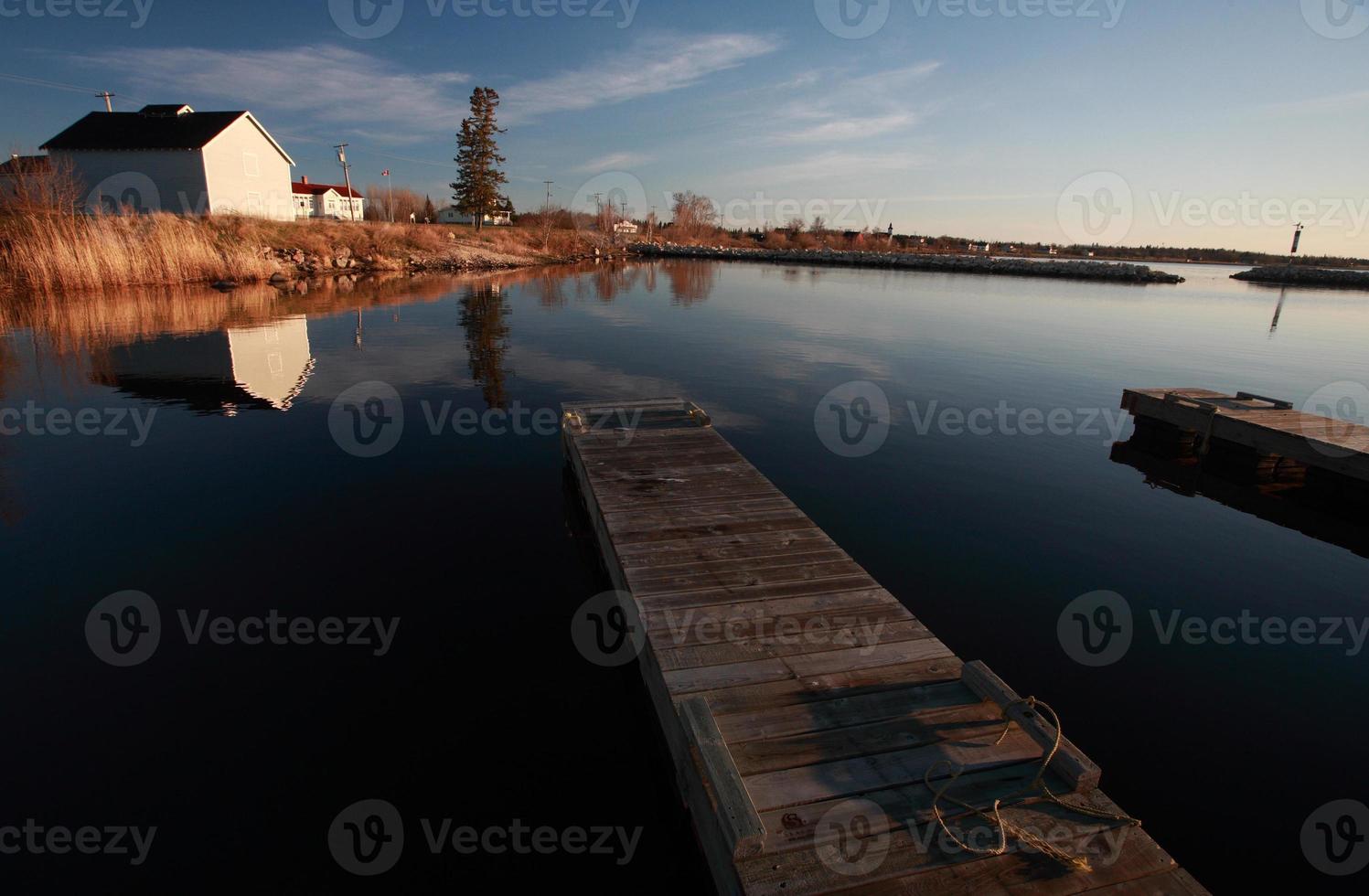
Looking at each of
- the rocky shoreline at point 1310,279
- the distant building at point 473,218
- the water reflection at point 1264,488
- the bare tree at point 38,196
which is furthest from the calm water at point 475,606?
the rocky shoreline at point 1310,279

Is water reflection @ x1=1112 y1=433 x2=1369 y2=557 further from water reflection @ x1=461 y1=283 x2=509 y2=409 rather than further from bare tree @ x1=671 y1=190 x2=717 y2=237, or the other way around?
bare tree @ x1=671 y1=190 x2=717 y2=237

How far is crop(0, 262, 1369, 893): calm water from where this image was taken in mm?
4570

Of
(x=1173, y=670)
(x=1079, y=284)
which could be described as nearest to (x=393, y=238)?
(x=1173, y=670)

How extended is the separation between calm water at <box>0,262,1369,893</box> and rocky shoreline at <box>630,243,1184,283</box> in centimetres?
6290

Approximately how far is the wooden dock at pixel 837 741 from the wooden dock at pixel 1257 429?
10.3 m

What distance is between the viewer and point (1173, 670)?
646 centimetres

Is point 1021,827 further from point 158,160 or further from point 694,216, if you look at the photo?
point 694,216

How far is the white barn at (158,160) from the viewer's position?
44.1 meters

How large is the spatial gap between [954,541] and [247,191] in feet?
196

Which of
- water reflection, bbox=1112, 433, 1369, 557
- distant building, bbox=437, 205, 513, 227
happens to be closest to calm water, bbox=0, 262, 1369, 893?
water reflection, bbox=1112, 433, 1369, 557

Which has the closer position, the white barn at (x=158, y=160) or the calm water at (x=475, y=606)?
the calm water at (x=475, y=606)

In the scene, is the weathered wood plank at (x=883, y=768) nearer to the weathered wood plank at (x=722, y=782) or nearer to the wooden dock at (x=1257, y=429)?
the weathered wood plank at (x=722, y=782)

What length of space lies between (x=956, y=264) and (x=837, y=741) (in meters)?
81.5

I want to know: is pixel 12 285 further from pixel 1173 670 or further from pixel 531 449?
pixel 1173 670
